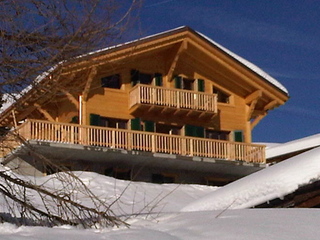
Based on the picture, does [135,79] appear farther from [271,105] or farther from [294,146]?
[294,146]

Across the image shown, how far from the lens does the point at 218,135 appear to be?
110 ft

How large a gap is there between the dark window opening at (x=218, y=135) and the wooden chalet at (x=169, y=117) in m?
0.05

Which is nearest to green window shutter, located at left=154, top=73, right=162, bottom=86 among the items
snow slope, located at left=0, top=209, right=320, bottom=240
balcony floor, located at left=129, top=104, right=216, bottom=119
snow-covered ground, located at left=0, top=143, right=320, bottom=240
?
balcony floor, located at left=129, top=104, right=216, bottom=119

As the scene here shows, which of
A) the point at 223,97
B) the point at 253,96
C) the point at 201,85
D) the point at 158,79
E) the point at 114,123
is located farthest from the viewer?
the point at 223,97

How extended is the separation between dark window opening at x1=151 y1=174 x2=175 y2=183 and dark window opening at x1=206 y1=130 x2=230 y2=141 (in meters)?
3.08

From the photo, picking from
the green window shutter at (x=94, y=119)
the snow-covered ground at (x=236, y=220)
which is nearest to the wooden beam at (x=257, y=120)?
the green window shutter at (x=94, y=119)

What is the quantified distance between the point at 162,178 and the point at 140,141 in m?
2.23

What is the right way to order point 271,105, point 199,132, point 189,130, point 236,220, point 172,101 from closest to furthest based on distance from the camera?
point 236,220 < point 172,101 < point 189,130 < point 199,132 < point 271,105

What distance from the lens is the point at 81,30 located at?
7613 mm

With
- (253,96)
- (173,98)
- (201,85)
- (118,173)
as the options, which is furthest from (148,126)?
(253,96)

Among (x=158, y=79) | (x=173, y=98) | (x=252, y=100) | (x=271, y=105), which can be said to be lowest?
(x=173, y=98)

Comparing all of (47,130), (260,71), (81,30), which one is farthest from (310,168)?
(260,71)

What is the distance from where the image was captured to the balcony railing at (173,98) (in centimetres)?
3056

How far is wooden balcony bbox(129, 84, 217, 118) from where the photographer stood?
30.6 meters
